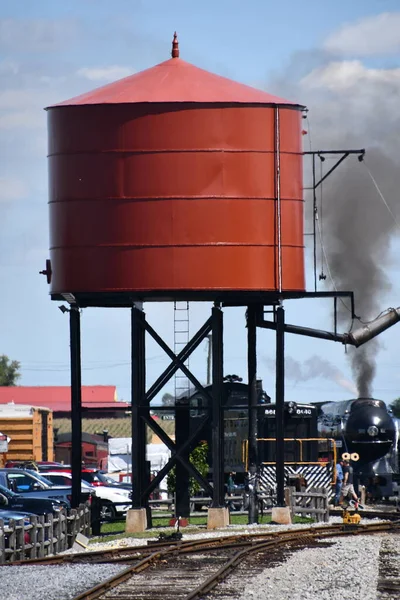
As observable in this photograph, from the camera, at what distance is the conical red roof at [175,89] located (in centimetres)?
3300

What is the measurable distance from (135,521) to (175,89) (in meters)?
10.1

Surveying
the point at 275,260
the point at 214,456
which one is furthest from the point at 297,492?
the point at 275,260

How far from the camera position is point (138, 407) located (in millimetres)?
33406

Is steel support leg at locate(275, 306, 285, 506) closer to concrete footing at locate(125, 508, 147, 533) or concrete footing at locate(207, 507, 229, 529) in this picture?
concrete footing at locate(207, 507, 229, 529)

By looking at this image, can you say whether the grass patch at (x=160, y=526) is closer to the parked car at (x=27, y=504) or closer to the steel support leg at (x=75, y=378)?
the parked car at (x=27, y=504)

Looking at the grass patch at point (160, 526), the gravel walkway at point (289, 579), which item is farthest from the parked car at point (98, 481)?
the gravel walkway at point (289, 579)

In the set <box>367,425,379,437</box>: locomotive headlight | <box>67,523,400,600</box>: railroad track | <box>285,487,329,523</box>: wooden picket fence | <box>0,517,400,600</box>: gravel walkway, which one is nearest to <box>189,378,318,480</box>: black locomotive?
<box>367,425,379,437</box>: locomotive headlight

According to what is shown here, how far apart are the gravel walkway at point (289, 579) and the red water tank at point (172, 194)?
9485 millimetres

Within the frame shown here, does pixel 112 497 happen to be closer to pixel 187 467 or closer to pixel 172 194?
pixel 187 467

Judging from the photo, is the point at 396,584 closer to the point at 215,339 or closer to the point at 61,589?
the point at 61,589

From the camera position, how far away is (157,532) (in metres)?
31.8

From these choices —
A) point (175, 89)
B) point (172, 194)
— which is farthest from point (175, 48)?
point (172, 194)

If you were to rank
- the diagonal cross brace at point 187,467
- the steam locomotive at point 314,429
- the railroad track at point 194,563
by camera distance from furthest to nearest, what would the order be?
the steam locomotive at point 314,429 → the diagonal cross brace at point 187,467 → the railroad track at point 194,563

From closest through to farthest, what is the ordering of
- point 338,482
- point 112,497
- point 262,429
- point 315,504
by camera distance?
point 315,504, point 338,482, point 112,497, point 262,429
